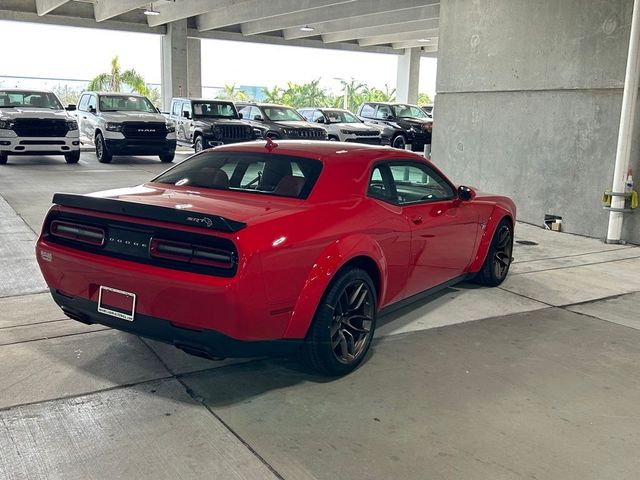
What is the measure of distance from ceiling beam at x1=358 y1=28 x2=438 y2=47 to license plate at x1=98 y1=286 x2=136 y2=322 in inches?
1085

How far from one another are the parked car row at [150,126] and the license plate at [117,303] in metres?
13.1

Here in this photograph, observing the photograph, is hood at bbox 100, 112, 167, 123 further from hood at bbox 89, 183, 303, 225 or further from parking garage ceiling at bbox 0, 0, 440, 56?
hood at bbox 89, 183, 303, 225

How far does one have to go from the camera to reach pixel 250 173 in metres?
4.36

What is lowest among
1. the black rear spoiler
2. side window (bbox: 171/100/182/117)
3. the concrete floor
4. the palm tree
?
the concrete floor

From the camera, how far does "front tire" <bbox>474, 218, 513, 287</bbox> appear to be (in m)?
6.01

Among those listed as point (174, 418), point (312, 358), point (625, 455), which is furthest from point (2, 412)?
point (625, 455)

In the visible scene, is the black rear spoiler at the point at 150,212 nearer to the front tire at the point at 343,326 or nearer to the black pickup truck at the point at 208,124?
the front tire at the point at 343,326

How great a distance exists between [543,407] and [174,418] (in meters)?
2.07

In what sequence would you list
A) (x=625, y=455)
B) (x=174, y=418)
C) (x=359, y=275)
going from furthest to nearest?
(x=359, y=275)
(x=174, y=418)
(x=625, y=455)

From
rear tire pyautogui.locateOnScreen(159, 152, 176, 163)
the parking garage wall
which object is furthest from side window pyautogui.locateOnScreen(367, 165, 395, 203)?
rear tire pyautogui.locateOnScreen(159, 152, 176, 163)

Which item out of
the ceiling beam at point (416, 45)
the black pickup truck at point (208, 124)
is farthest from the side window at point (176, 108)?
the ceiling beam at point (416, 45)

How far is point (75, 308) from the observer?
12.3 feet

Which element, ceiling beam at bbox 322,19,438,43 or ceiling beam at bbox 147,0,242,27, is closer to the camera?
ceiling beam at bbox 147,0,242,27

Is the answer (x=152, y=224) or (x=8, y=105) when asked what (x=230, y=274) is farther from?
(x=8, y=105)
